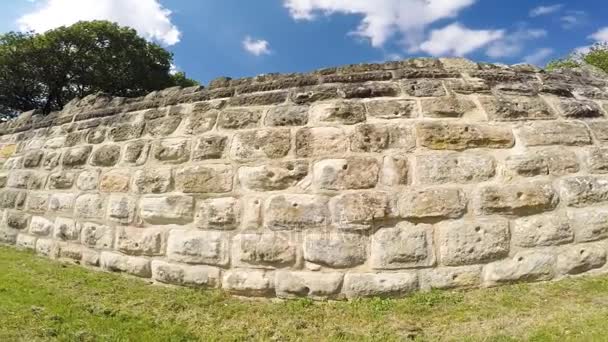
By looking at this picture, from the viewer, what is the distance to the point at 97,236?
4941 millimetres

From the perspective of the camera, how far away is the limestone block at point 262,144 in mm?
4285

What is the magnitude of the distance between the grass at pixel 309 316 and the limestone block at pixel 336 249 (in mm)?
342

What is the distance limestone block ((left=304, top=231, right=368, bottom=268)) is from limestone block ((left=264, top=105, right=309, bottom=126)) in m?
1.17

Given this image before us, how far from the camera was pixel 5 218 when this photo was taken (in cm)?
636

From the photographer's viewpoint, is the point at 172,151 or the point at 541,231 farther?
the point at 172,151

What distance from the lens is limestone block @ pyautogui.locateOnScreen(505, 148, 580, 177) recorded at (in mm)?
4027

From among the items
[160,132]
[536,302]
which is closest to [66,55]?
[160,132]

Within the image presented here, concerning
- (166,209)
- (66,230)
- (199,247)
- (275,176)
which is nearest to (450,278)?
(275,176)

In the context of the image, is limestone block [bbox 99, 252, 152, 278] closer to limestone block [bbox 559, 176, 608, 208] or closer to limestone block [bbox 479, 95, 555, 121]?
limestone block [bbox 479, 95, 555, 121]

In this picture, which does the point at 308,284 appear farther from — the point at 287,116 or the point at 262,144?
the point at 287,116

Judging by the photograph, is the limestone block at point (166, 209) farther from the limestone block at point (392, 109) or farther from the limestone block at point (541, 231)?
the limestone block at point (541, 231)

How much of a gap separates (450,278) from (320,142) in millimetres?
1679

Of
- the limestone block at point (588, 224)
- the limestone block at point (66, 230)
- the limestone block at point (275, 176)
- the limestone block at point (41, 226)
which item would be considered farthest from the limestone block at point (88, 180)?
the limestone block at point (588, 224)

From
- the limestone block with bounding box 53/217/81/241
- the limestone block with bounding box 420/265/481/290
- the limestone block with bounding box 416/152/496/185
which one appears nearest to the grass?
the limestone block with bounding box 420/265/481/290
